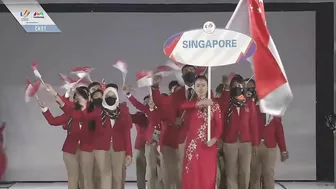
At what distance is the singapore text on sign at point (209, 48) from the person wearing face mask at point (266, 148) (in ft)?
2.67

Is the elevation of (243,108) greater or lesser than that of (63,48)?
lesser

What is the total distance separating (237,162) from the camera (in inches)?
171

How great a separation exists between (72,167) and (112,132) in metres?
0.42

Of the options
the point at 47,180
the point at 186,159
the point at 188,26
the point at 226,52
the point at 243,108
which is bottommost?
the point at 47,180

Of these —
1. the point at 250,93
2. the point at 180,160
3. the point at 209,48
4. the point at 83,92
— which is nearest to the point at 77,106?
the point at 83,92

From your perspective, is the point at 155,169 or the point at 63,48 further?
the point at 63,48

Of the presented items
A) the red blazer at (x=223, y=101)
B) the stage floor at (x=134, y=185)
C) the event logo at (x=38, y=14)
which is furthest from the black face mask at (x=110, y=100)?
the event logo at (x=38, y=14)

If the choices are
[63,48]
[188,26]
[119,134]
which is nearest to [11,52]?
[63,48]

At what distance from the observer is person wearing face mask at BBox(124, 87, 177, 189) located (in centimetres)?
429

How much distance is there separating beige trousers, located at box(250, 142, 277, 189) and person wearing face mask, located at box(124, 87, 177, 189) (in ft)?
2.61

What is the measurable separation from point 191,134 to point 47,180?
2.66 metres

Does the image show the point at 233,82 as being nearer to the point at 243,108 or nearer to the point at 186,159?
the point at 243,108

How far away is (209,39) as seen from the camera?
375cm

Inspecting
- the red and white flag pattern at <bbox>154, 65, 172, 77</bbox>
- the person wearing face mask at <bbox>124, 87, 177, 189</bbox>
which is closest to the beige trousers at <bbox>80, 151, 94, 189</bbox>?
the person wearing face mask at <bbox>124, 87, 177, 189</bbox>
